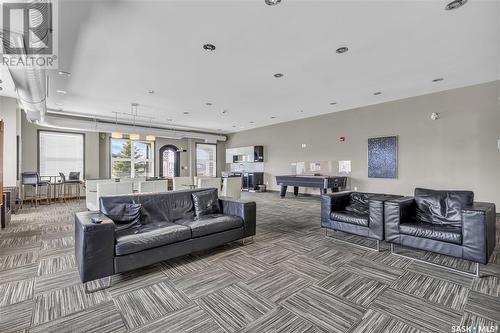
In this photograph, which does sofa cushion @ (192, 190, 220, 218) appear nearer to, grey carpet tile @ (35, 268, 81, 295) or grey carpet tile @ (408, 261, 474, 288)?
grey carpet tile @ (35, 268, 81, 295)

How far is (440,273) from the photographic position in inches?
105

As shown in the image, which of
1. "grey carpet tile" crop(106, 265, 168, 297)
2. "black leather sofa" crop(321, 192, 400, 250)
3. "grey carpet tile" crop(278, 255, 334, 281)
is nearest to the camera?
"grey carpet tile" crop(106, 265, 168, 297)

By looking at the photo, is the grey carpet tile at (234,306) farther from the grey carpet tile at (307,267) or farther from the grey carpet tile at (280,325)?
the grey carpet tile at (307,267)

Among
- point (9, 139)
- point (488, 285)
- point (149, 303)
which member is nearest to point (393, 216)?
point (488, 285)

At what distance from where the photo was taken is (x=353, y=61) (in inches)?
157

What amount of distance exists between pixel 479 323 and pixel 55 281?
398 cm

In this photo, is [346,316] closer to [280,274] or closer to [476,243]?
[280,274]

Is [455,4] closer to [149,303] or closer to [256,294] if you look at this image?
[256,294]

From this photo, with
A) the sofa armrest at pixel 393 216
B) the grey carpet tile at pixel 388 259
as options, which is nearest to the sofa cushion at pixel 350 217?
the sofa armrest at pixel 393 216

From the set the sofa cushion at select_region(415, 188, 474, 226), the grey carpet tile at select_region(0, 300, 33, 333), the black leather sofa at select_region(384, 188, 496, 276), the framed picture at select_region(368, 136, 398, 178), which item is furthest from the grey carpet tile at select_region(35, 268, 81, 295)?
the framed picture at select_region(368, 136, 398, 178)

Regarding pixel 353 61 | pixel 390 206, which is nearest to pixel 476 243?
pixel 390 206

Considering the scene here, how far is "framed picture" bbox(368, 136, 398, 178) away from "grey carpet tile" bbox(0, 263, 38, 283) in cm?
774

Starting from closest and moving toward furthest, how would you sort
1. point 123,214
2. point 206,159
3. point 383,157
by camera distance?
point 123,214 → point 383,157 → point 206,159

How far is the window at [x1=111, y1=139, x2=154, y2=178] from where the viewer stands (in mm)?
9867
